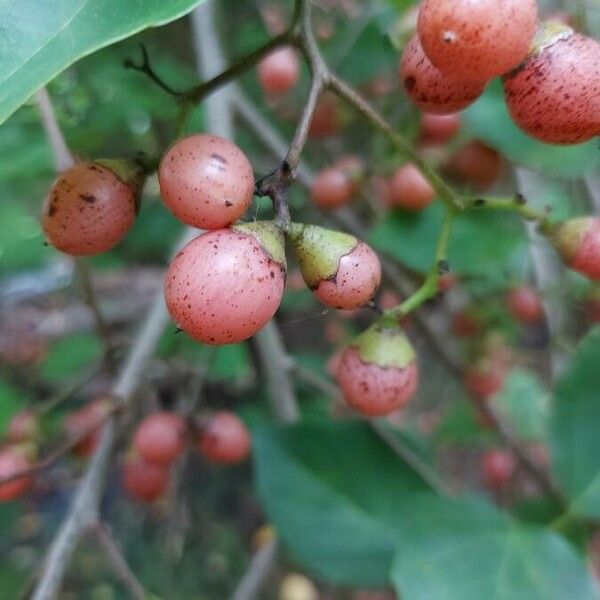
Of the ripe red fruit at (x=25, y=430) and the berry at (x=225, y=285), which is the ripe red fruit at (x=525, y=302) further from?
the berry at (x=225, y=285)

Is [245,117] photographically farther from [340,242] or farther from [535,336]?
[535,336]

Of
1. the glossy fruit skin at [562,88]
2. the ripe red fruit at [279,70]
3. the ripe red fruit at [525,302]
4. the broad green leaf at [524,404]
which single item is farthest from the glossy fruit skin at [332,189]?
the broad green leaf at [524,404]

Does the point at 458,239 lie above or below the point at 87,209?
below

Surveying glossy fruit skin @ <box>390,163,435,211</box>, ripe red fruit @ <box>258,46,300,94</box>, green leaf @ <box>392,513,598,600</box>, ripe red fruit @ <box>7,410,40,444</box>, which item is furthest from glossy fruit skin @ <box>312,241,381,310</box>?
ripe red fruit @ <box>258,46,300,94</box>

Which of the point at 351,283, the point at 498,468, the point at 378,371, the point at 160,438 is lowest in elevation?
the point at 498,468

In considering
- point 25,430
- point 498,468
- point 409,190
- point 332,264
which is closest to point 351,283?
point 332,264

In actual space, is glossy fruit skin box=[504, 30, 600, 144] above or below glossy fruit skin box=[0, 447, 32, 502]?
above

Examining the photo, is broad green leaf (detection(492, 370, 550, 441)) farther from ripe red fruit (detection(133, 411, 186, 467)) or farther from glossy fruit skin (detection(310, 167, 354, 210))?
ripe red fruit (detection(133, 411, 186, 467))

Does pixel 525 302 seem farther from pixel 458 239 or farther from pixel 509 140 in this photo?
pixel 509 140
